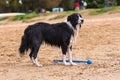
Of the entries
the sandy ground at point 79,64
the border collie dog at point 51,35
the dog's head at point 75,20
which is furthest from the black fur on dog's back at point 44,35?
the sandy ground at point 79,64

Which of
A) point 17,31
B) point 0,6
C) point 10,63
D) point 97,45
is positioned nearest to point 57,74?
point 10,63

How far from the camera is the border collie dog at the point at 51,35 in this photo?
11.6 m

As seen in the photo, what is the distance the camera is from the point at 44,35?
11.7 m

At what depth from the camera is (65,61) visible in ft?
38.4

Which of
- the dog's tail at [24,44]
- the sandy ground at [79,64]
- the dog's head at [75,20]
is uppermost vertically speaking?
the dog's head at [75,20]

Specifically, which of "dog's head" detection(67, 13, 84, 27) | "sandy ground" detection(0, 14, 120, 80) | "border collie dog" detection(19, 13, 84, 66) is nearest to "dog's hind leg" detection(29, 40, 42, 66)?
"border collie dog" detection(19, 13, 84, 66)

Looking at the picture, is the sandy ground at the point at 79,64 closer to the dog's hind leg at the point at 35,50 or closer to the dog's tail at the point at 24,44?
the dog's hind leg at the point at 35,50

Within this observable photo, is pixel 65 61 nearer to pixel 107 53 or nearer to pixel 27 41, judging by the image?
pixel 27 41

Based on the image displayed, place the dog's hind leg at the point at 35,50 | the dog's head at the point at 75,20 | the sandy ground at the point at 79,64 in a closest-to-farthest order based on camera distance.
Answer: the sandy ground at the point at 79,64
the dog's head at the point at 75,20
the dog's hind leg at the point at 35,50

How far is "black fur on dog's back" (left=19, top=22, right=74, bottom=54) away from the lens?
37.9ft

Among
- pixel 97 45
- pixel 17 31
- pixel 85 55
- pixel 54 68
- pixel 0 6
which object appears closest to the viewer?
pixel 54 68

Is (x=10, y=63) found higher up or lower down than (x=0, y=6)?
higher up

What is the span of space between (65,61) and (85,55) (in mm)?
1794

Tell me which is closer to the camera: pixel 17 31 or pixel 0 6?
pixel 17 31
